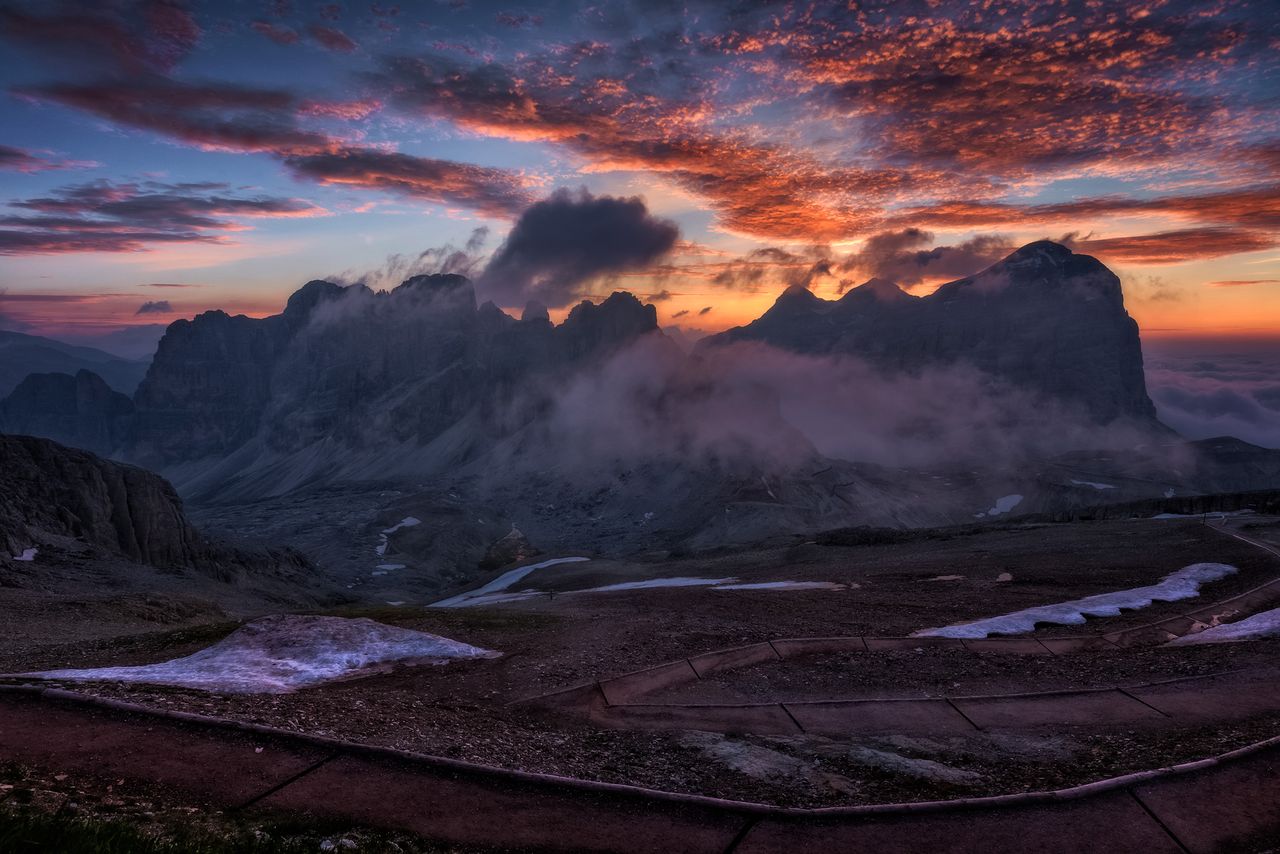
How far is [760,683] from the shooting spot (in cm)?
2150

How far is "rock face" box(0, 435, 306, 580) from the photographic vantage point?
85.9 metres

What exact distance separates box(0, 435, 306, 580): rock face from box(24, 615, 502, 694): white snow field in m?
73.9

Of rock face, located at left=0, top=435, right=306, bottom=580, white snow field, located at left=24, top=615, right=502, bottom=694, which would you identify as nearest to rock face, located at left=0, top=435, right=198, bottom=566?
rock face, located at left=0, top=435, right=306, bottom=580

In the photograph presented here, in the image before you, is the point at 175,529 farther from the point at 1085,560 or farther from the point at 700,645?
the point at 1085,560

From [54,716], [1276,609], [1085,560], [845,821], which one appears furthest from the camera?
[1085,560]

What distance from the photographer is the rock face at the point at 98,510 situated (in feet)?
282

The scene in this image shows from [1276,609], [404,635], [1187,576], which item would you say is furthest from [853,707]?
[1187,576]

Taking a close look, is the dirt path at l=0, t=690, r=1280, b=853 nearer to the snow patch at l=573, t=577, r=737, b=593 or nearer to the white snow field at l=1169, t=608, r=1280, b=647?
the white snow field at l=1169, t=608, r=1280, b=647

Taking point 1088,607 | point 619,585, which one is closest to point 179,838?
point 1088,607

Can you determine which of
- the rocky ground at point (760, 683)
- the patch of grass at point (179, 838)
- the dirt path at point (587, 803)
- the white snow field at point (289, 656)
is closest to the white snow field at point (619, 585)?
the rocky ground at point (760, 683)

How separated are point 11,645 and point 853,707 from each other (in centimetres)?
3220

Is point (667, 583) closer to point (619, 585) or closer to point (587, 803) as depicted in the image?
point (619, 585)

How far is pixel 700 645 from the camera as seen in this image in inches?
990

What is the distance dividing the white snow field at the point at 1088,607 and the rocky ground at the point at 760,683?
877mm
